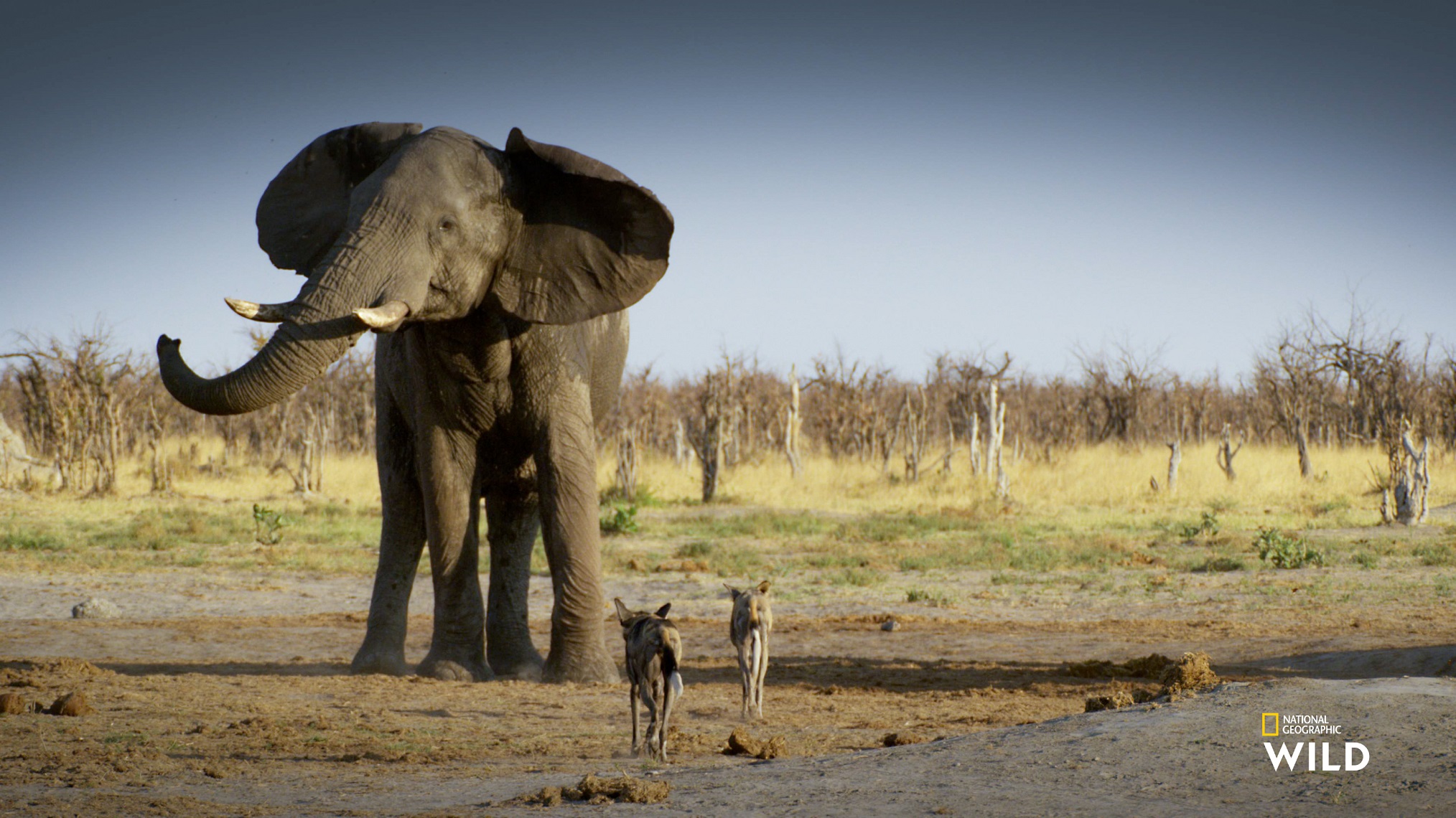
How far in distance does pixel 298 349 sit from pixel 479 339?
1.66m

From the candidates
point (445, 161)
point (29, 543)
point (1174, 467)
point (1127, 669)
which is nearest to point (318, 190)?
point (445, 161)

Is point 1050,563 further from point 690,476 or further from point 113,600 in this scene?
point 690,476

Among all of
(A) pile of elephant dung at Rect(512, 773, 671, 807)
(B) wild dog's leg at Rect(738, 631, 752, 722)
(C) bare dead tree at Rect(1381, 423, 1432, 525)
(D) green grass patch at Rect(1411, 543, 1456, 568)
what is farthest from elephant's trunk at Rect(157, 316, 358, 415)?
(C) bare dead tree at Rect(1381, 423, 1432, 525)

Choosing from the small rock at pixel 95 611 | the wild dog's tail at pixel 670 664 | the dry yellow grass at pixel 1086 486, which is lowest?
the small rock at pixel 95 611

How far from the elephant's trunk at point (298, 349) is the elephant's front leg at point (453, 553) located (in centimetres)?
167

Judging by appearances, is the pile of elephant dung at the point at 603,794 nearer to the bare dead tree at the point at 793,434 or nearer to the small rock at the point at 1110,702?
the small rock at the point at 1110,702

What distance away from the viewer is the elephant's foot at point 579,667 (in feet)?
26.8

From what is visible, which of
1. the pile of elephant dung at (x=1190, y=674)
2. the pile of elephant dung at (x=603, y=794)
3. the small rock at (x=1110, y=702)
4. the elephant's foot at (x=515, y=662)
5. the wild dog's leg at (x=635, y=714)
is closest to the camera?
the pile of elephant dung at (x=603, y=794)

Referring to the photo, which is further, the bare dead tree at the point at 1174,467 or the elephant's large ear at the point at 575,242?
the bare dead tree at the point at 1174,467

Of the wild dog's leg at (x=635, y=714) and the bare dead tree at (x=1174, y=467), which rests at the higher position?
the bare dead tree at (x=1174, y=467)

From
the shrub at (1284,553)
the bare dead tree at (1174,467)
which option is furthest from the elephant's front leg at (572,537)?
the bare dead tree at (1174,467)

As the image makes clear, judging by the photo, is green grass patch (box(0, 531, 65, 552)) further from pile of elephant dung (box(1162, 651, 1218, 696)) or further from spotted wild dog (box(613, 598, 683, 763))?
pile of elephant dung (box(1162, 651, 1218, 696))

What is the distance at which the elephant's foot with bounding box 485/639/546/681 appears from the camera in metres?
8.93

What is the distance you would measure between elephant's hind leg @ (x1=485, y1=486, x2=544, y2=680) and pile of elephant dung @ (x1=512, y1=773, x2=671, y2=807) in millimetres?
4296
